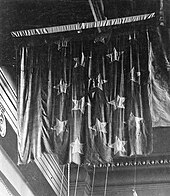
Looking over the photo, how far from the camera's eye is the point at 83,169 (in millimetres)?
11406

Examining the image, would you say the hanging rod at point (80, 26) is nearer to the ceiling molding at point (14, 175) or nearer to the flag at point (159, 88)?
the flag at point (159, 88)

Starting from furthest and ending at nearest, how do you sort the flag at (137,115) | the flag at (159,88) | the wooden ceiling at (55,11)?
the flag at (159,88) → the wooden ceiling at (55,11) → the flag at (137,115)

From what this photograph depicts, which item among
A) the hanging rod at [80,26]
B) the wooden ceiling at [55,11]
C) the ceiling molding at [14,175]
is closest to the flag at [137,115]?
the hanging rod at [80,26]

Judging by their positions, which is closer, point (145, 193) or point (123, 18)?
point (123, 18)

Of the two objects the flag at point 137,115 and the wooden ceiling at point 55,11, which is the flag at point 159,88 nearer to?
the flag at point 137,115

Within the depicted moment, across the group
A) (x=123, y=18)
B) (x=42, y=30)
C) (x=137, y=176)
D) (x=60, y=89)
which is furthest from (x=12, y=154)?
(x=137, y=176)

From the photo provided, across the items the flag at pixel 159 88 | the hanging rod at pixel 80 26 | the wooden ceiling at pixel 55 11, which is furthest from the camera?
the flag at pixel 159 88

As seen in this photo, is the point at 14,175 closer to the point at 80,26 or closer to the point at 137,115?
the point at 137,115

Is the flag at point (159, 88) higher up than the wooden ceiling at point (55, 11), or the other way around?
the wooden ceiling at point (55, 11)

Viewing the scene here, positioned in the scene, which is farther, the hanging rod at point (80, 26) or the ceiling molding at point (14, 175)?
the ceiling molding at point (14, 175)

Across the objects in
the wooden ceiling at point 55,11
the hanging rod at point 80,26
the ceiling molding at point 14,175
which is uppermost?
the wooden ceiling at point 55,11

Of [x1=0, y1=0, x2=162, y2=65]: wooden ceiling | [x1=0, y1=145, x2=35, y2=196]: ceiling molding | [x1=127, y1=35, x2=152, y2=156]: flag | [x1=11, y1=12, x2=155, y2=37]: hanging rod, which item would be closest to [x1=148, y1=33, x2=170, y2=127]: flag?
[x1=127, y1=35, x2=152, y2=156]: flag

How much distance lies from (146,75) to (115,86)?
17.7 inches

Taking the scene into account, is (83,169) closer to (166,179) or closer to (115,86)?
(166,179)
